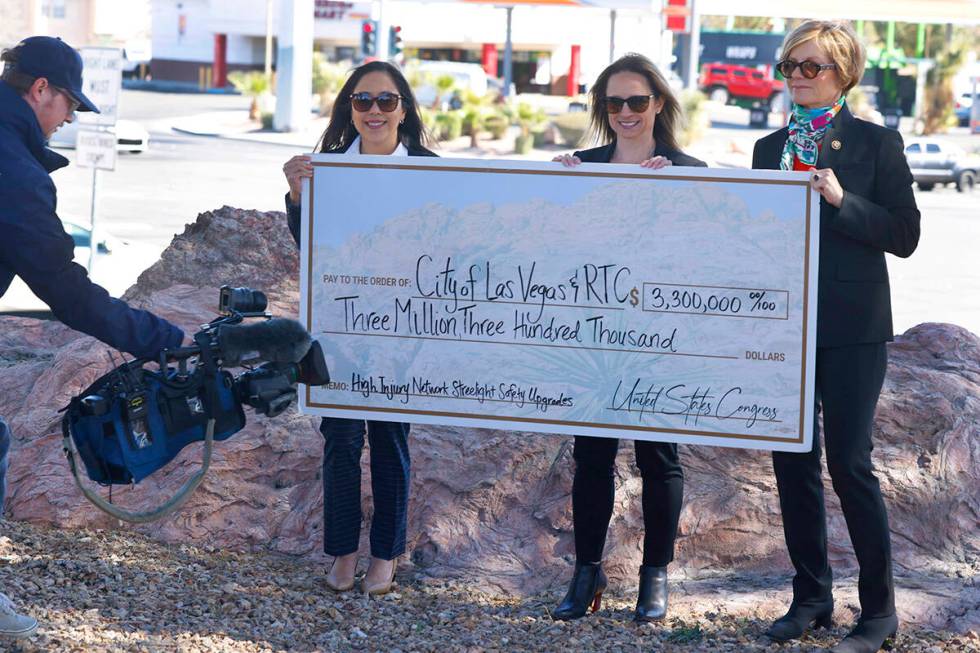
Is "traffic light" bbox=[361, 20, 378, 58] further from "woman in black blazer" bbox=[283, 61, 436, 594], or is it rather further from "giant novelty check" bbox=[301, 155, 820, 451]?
"giant novelty check" bbox=[301, 155, 820, 451]

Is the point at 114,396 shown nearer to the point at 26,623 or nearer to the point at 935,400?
the point at 26,623

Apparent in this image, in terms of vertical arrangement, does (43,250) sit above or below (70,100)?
below

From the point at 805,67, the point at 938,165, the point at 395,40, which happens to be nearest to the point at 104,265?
the point at 805,67

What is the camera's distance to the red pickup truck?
53.1m

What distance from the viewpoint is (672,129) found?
4.23 m

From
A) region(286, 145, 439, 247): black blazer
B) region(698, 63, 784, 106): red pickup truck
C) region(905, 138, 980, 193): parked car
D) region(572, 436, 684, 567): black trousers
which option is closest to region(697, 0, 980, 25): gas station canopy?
region(698, 63, 784, 106): red pickup truck

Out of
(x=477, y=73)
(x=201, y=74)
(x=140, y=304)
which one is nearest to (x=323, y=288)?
(x=140, y=304)

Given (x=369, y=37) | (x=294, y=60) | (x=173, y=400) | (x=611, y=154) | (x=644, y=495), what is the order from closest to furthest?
1. (x=173, y=400)
2. (x=644, y=495)
3. (x=611, y=154)
4. (x=294, y=60)
5. (x=369, y=37)

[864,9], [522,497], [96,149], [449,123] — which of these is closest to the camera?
[522,497]

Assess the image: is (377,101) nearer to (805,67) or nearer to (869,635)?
(805,67)

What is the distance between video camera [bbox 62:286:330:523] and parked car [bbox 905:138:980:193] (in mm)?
26184

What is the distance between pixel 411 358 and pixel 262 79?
120 ft

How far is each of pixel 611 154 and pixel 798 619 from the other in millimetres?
1623

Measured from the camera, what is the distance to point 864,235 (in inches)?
145
